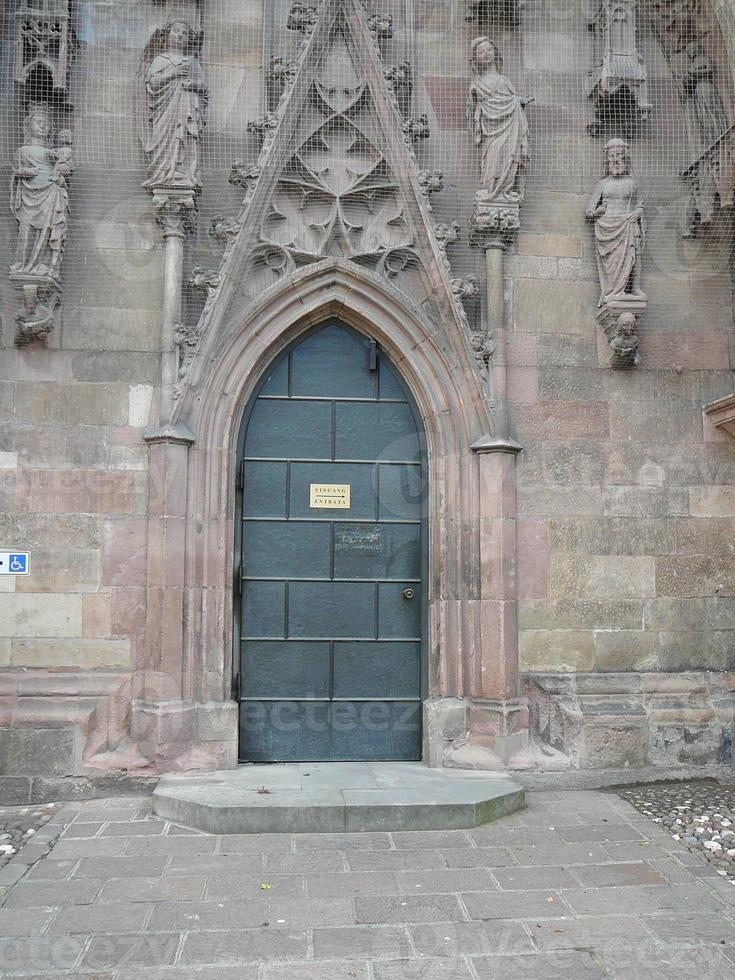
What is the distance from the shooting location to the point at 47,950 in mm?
3473

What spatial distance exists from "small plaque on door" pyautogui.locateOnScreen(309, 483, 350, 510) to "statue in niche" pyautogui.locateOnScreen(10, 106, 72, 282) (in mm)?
2289

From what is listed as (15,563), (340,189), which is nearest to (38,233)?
(340,189)

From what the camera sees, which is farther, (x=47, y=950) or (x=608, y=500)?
(x=608, y=500)

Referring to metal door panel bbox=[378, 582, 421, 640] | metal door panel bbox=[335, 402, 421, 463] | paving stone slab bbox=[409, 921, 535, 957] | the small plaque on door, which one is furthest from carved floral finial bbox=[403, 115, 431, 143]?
paving stone slab bbox=[409, 921, 535, 957]

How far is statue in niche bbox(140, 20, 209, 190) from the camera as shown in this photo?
6059mm

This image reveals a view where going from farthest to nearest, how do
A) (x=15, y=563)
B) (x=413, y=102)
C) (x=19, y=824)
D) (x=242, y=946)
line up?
1. (x=413, y=102)
2. (x=15, y=563)
3. (x=19, y=824)
4. (x=242, y=946)

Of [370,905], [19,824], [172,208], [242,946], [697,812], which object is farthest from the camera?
[172,208]

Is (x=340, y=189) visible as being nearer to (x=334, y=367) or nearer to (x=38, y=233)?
(x=334, y=367)

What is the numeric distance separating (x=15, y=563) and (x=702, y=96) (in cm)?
602

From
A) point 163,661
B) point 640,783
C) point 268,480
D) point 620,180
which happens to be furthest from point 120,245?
point 640,783

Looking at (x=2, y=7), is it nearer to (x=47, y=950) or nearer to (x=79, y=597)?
(x=79, y=597)

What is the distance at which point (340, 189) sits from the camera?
20.9 feet

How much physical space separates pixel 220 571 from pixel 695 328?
3897 mm

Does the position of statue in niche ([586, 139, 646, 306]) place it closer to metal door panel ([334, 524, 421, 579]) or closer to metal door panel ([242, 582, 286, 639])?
metal door panel ([334, 524, 421, 579])
